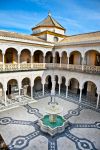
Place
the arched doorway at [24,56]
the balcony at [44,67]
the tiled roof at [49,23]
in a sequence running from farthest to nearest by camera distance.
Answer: the tiled roof at [49,23] < the arched doorway at [24,56] < the balcony at [44,67]

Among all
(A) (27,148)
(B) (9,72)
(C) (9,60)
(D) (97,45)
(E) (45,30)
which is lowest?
(A) (27,148)

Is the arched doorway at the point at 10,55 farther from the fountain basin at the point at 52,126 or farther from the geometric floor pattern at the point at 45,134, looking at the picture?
the fountain basin at the point at 52,126

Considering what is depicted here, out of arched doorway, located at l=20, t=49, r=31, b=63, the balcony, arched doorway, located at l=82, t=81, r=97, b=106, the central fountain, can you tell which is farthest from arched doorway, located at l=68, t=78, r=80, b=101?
the central fountain

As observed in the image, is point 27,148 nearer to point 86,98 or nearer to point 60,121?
point 60,121

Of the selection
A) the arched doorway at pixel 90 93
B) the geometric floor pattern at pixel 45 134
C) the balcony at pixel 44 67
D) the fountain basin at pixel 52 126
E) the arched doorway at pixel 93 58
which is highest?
the arched doorway at pixel 93 58

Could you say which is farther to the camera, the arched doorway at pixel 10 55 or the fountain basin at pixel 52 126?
the arched doorway at pixel 10 55

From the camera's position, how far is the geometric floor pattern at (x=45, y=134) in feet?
25.2

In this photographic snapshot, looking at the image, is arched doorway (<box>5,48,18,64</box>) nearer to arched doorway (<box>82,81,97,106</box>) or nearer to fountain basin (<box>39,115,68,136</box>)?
fountain basin (<box>39,115,68,136</box>)

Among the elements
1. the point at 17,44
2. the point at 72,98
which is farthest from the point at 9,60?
the point at 72,98

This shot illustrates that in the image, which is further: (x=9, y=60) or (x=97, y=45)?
(x=9, y=60)

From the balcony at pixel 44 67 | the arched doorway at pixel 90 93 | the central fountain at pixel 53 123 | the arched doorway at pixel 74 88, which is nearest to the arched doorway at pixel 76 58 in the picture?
the balcony at pixel 44 67

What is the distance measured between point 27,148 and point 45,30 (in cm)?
1514

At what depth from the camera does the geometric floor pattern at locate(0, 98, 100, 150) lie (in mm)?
7685

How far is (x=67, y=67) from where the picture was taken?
15508 millimetres
